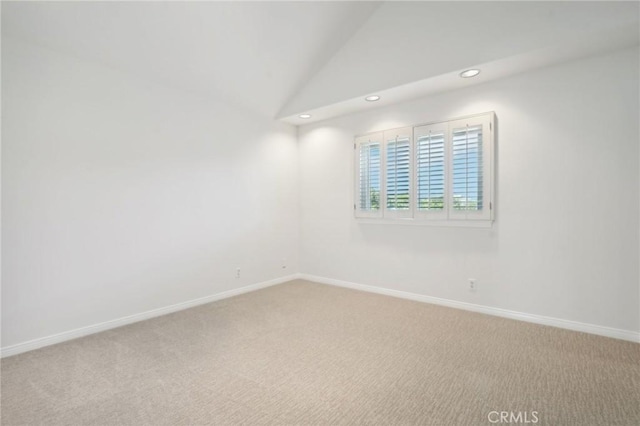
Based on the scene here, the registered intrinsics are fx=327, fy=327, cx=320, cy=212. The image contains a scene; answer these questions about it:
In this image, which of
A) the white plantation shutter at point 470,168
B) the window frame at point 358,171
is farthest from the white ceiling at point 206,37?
the white plantation shutter at point 470,168

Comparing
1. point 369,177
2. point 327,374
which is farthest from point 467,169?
point 327,374

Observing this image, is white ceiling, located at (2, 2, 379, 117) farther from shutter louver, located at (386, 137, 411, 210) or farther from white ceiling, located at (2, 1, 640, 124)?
shutter louver, located at (386, 137, 411, 210)

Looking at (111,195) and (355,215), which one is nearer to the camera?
(111,195)

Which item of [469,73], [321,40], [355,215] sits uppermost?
[321,40]

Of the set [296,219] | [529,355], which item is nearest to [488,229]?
[529,355]

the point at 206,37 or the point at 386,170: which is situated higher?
the point at 206,37

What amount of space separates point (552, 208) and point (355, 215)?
2.33m

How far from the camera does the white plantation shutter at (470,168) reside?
3.54 meters

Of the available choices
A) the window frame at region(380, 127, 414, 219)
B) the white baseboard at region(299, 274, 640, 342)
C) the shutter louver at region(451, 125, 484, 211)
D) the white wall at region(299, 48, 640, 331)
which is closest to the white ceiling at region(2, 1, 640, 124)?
the white wall at region(299, 48, 640, 331)

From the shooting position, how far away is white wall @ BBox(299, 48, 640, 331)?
2.94 metres

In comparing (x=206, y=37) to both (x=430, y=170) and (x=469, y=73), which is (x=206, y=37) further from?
(x=430, y=170)

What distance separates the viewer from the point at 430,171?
12.9 feet

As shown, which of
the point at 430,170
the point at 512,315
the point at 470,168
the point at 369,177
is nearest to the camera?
the point at 512,315

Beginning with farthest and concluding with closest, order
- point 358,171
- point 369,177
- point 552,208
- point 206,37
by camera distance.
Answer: point 358,171 < point 369,177 < point 206,37 < point 552,208
